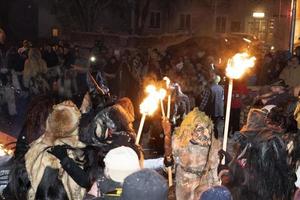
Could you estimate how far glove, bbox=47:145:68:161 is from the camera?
17.0 ft

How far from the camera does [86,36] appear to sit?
37.8 m

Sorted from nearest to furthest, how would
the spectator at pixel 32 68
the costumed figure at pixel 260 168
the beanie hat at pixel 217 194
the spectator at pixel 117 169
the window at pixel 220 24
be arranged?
1. the beanie hat at pixel 217 194
2. the spectator at pixel 117 169
3. the costumed figure at pixel 260 168
4. the spectator at pixel 32 68
5. the window at pixel 220 24

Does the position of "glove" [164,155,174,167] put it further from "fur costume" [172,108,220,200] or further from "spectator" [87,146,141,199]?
"spectator" [87,146,141,199]

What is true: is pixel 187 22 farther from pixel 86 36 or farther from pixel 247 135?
pixel 247 135

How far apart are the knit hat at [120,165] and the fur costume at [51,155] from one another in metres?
1.10

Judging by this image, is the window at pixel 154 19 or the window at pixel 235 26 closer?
the window at pixel 235 26

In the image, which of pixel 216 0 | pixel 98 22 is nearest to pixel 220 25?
pixel 216 0

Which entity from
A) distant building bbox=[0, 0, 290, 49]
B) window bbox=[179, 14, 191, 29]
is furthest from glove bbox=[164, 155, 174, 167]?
window bbox=[179, 14, 191, 29]

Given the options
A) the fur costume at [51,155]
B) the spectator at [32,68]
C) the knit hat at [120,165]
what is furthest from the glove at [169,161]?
the spectator at [32,68]

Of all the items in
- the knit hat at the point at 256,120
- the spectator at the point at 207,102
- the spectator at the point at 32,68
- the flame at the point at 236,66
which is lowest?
the spectator at the point at 207,102

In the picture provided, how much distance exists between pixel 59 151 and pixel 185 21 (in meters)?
39.9

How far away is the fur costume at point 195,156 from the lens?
5492 millimetres

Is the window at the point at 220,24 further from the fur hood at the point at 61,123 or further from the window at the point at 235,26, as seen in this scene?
the fur hood at the point at 61,123

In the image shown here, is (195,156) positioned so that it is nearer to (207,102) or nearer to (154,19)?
(207,102)
